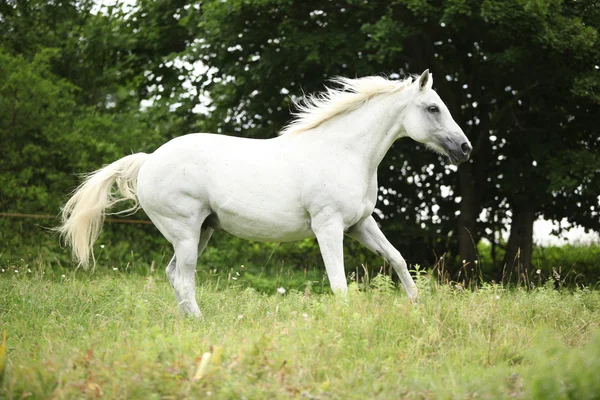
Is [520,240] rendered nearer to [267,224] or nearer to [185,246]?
[267,224]

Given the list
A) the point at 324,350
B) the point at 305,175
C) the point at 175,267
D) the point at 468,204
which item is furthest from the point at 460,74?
the point at 324,350

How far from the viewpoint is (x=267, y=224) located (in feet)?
21.4

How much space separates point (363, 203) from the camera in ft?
21.2

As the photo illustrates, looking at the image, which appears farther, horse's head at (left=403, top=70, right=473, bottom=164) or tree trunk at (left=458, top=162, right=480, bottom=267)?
tree trunk at (left=458, top=162, right=480, bottom=267)

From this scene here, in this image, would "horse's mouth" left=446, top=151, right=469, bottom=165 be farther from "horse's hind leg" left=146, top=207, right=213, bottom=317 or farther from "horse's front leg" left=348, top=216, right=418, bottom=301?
"horse's hind leg" left=146, top=207, right=213, bottom=317

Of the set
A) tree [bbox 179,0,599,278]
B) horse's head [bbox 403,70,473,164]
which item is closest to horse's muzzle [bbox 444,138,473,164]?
horse's head [bbox 403,70,473,164]

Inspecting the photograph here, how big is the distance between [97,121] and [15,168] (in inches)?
62.9

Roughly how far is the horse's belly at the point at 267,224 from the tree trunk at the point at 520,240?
22.3ft

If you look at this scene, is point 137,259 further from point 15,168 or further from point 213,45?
point 213,45

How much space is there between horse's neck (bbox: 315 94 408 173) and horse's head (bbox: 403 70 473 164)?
5.1 inches

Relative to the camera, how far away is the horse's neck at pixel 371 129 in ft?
21.7

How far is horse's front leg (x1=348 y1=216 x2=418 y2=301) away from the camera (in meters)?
6.57

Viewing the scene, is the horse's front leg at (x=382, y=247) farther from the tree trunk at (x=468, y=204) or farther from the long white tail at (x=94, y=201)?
the tree trunk at (x=468, y=204)

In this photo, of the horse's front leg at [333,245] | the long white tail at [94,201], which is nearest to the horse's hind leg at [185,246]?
the long white tail at [94,201]
